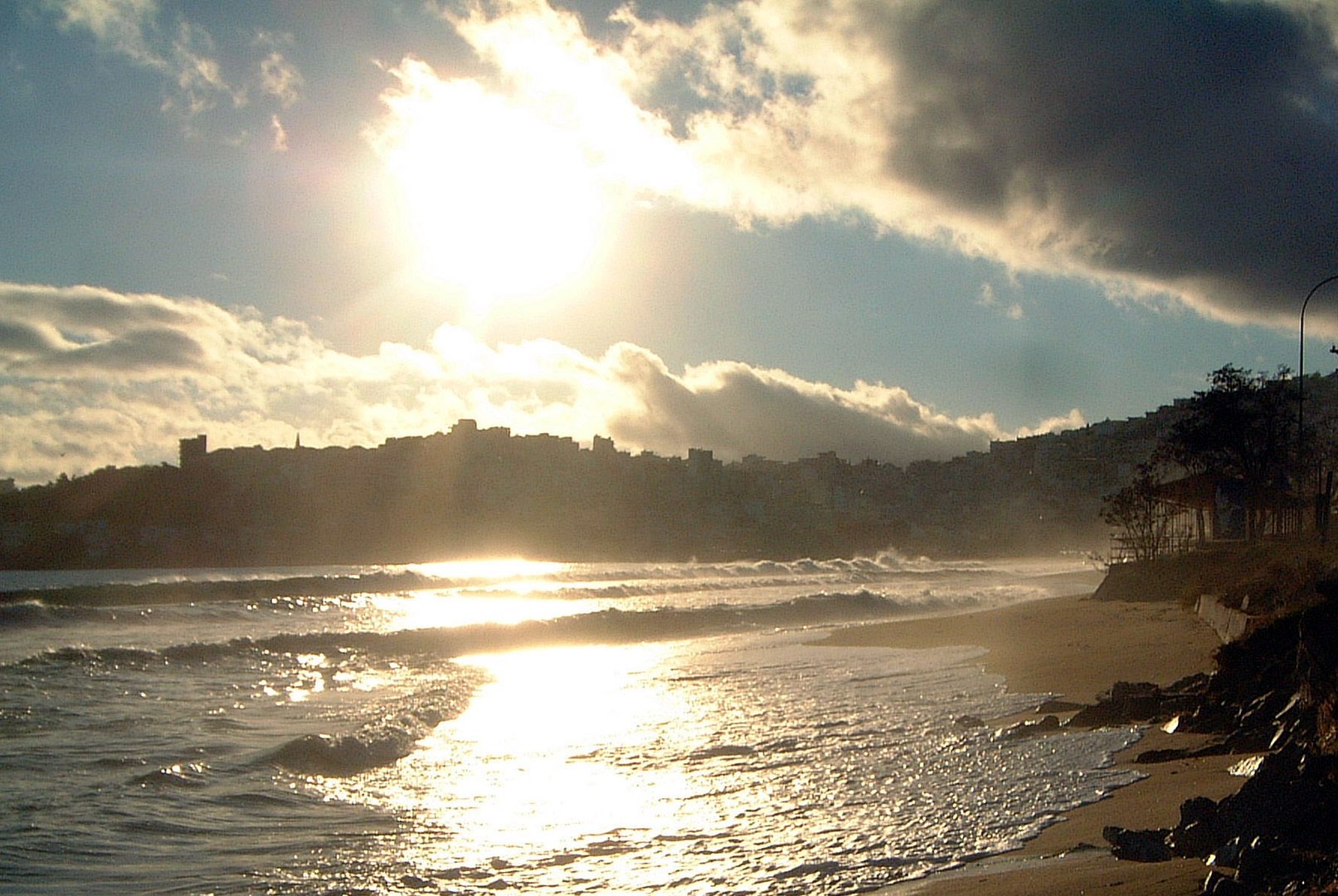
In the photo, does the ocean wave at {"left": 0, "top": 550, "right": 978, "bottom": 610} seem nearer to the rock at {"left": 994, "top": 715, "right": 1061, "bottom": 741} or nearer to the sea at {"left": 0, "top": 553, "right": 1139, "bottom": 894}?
the sea at {"left": 0, "top": 553, "right": 1139, "bottom": 894}

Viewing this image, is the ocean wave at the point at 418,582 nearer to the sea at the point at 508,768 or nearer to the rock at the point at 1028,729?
Answer: the sea at the point at 508,768

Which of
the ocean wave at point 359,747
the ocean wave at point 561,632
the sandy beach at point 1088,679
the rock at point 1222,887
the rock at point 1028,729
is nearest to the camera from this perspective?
the rock at point 1222,887

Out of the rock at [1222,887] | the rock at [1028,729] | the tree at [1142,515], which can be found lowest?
the rock at [1028,729]

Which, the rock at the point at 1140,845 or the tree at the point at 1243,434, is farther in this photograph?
the tree at the point at 1243,434

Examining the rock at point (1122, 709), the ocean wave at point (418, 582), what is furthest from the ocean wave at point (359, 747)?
the ocean wave at point (418, 582)

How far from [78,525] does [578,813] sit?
89.6 m

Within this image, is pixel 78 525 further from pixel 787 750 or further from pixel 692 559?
pixel 787 750

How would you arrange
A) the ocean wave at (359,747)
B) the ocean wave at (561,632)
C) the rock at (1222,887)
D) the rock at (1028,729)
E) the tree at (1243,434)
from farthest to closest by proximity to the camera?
the tree at (1243,434) → the ocean wave at (561,632) → the ocean wave at (359,747) → the rock at (1028,729) → the rock at (1222,887)

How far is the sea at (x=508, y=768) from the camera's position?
22.9 feet

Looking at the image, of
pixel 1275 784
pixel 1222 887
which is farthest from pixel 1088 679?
pixel 1222 887

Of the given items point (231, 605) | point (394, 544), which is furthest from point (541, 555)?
point (231, 605)

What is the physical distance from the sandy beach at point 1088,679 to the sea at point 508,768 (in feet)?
1.10

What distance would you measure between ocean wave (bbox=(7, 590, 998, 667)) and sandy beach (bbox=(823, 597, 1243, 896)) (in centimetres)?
562

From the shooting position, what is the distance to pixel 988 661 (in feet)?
57.8
